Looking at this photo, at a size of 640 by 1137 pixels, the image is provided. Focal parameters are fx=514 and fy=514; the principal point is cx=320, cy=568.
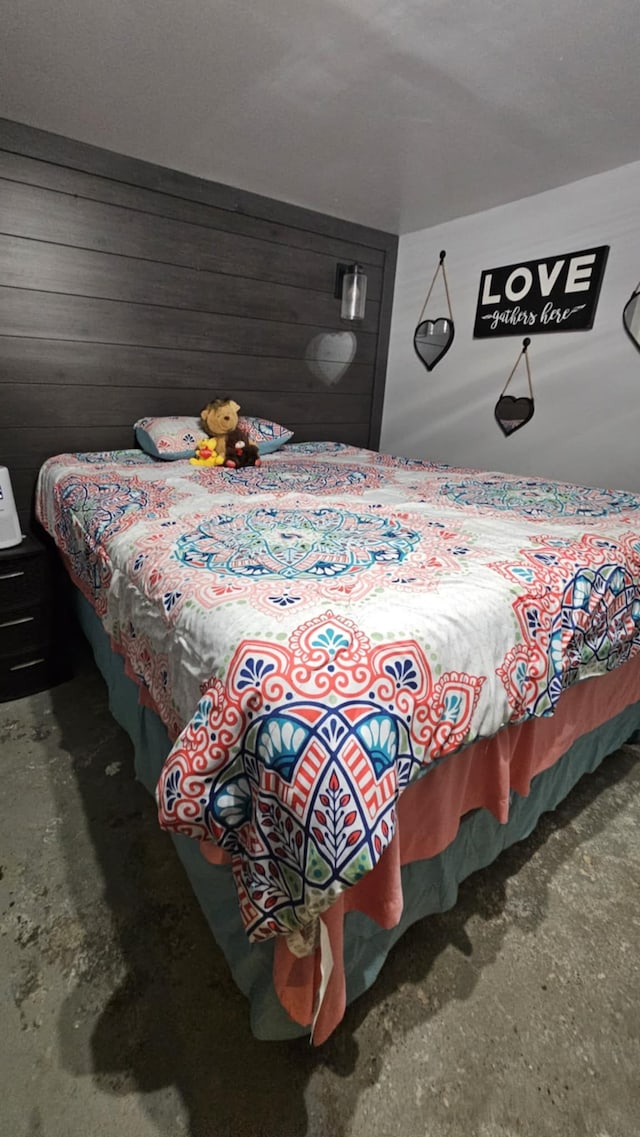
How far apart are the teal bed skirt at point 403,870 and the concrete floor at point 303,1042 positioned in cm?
9

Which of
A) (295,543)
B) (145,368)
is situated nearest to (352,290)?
(145,368)

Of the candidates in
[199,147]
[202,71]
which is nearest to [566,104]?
[202,71]

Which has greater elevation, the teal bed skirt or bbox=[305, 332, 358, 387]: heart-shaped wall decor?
bbox=[305, 332, 358, 387]: heart-shaped wall decor

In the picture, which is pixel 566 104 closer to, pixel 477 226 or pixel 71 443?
pixel 477 226

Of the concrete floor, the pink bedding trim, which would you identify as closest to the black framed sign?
the pink bedding trim

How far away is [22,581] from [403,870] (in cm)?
168

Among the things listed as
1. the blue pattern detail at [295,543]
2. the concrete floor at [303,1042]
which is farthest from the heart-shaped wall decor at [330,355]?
the concrete floor at [303,1042]

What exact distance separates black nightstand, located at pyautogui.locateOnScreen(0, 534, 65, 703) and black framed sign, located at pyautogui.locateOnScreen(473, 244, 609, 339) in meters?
2.59

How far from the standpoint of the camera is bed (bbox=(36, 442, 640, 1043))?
71 cm

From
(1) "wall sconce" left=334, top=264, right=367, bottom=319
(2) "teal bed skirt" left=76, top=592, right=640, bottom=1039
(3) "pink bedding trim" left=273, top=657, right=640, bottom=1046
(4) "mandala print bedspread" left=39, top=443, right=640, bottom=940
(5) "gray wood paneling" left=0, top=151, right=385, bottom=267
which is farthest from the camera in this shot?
(1) "wall sconce" left=334, top=264, right=367, bottom=319

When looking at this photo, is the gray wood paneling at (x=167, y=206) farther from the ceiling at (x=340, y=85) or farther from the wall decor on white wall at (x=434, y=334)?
the wall decor on white wall at (x=434, y=334)

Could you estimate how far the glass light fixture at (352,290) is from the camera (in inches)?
119

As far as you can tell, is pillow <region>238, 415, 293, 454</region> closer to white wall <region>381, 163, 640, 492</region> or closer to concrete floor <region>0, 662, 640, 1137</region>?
white wall <region>381, 163, 640, 492</region>

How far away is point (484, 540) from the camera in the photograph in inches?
51.2
